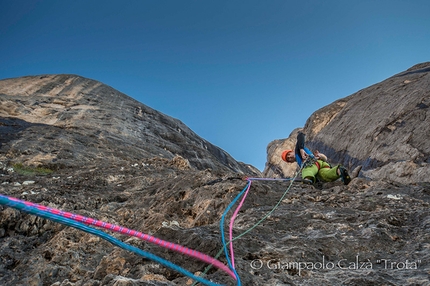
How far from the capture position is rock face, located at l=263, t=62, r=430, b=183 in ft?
32.6

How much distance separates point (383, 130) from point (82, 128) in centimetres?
1571

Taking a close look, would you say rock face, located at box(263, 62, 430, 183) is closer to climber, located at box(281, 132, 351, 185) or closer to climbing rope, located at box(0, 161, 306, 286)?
climber, located at box(281, 132, 351, 185)

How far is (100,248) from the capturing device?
4301mm

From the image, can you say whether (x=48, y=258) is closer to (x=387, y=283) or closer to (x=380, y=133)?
(x=387, y=283)

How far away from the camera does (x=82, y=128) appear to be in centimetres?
1862

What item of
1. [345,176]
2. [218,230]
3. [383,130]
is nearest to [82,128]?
[383,130]

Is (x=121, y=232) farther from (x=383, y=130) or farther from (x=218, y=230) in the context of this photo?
(x=383, y=130)

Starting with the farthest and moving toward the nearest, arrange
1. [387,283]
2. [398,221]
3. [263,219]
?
[263,219] → [398,221] → [387,283]

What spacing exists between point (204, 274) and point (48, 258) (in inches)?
92.2

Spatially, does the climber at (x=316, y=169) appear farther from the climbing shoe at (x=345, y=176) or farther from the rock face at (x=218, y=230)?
the rock face at (x=218, y=230)

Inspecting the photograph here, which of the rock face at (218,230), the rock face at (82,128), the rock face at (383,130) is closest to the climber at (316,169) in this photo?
the rock face at (218,230)

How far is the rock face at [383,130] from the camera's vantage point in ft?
32.6

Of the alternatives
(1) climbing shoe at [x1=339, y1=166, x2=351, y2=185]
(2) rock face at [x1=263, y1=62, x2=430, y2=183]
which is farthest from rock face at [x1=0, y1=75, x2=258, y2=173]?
(1) climbing shoe at [x1=339, y1=166, x2=351, y2=185]

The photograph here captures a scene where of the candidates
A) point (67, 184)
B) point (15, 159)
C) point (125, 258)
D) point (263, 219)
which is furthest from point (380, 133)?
point (15, 159)
